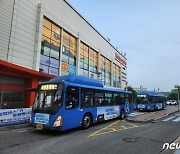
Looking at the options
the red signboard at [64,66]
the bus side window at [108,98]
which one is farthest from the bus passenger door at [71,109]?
the red signboard at [64,66]

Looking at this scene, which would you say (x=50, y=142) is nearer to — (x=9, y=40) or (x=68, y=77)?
(x=68, y=77)

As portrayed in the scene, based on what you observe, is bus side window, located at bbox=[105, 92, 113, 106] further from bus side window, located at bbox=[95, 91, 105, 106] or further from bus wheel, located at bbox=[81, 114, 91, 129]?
bus wheel, located at bbox=[81, 114, 91, 129]

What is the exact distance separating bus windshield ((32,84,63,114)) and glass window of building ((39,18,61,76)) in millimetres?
11597

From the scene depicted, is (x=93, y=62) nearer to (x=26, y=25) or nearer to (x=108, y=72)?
(x=108, y=72)

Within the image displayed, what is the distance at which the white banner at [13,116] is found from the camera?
40.1ft

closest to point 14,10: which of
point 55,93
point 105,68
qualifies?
point 55,93

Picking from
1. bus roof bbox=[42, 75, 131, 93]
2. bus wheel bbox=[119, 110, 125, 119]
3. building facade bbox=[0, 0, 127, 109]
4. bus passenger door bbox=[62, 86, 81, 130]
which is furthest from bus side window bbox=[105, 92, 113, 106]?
building facade bbox=[0, 0, 127, 109]

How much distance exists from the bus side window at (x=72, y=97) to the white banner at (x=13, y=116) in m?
5.06

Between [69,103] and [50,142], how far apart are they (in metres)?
2.65

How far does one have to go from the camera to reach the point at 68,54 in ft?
90.0

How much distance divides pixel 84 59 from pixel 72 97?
71.5 ft

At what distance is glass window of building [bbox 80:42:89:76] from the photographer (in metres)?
31.1

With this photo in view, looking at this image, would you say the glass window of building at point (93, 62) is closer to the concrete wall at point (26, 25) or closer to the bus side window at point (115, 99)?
the concrete wall at point (26, 25)

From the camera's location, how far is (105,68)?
41.1 m
